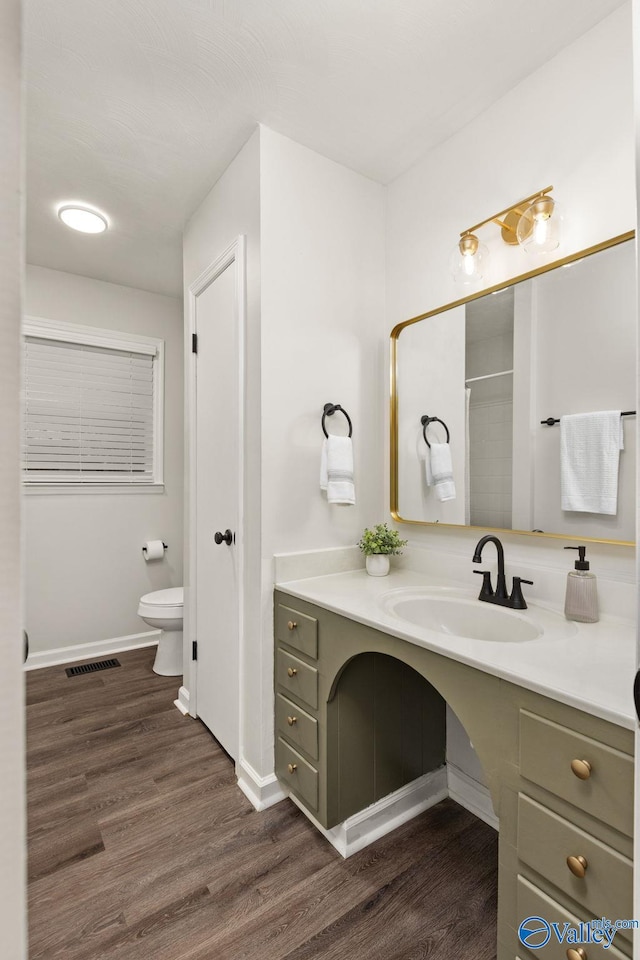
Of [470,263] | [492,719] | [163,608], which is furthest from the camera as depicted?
[163,608]

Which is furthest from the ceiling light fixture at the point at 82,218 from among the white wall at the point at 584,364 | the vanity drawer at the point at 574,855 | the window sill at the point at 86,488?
the vanity drawer at the point at 574,855

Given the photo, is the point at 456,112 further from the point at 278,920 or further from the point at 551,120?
the point at 278,920

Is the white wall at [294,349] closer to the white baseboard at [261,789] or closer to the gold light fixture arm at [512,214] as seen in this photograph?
the white baseboard at [261,789]

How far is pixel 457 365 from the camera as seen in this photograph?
1.82 m

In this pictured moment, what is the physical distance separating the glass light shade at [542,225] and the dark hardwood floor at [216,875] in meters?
1.99

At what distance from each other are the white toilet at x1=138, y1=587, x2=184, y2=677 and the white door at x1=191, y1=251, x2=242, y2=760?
460 millimetres

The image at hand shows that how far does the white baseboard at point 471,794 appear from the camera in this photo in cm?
170

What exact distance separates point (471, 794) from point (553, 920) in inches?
36.7

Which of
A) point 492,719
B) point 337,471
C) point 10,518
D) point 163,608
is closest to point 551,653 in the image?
point 492,719

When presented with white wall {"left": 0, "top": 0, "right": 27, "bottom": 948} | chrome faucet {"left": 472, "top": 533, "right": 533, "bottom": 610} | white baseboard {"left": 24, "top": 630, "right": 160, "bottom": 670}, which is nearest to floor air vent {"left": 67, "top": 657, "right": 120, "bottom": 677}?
white baseboard {"left": 24, "top": 630, "right": 160, "bottom": 670}

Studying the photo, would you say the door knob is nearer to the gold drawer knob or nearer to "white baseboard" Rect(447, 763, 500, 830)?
"white baseboard" Rect(447, 763, 500, 830)

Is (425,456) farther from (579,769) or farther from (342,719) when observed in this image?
(579,769)

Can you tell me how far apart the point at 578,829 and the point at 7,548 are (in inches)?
42.3

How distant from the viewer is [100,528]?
3.24 meters
